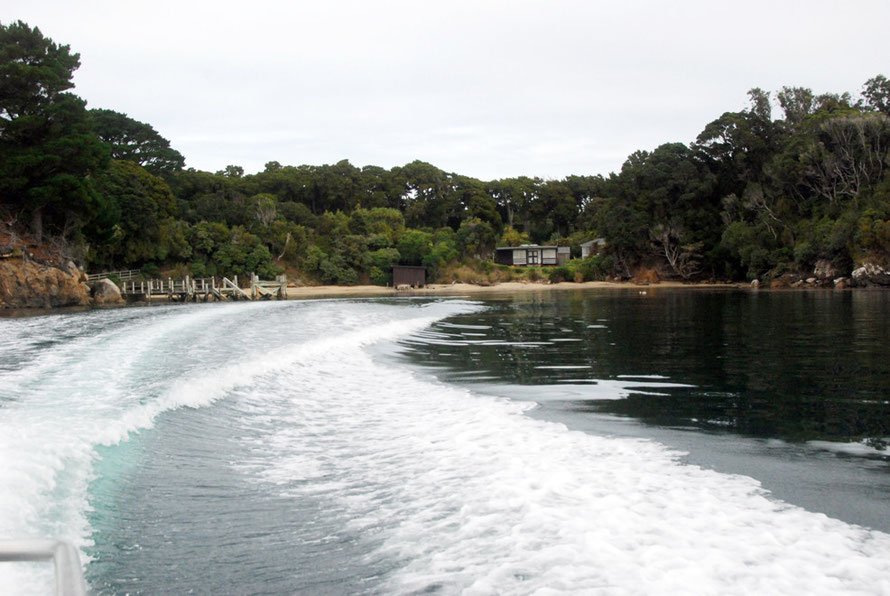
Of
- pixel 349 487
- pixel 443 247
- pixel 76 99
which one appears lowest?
pixel 349 487

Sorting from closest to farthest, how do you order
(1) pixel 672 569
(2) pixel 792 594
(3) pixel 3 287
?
1. (2) pixel 792 594
2. (1) pixel 672 569
3. (3) pixel 3 287

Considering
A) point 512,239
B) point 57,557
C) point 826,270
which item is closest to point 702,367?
point 57,557

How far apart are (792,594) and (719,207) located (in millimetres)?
61928

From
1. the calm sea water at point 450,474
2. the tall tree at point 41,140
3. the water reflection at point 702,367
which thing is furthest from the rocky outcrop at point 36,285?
the calm sea water at point 450,474

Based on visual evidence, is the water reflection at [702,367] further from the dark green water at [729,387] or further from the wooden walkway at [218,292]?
the wooden walkway at [218,292]

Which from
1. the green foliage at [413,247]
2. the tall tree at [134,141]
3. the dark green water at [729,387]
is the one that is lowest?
the dark green water at [729,387]

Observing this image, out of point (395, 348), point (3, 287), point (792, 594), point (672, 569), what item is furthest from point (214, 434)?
point (3, 287)

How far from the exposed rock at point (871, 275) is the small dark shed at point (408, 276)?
37.2 m

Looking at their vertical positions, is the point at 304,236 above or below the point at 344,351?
above

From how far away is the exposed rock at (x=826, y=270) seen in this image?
4297cm

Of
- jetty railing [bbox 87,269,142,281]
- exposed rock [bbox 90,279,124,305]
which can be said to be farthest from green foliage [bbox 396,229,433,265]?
exposed rock [bbox 90,279,124,305]

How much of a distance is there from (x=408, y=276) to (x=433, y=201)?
19.0m

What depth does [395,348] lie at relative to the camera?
13164mm

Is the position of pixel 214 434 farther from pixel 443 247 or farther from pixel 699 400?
pixel 443 247
